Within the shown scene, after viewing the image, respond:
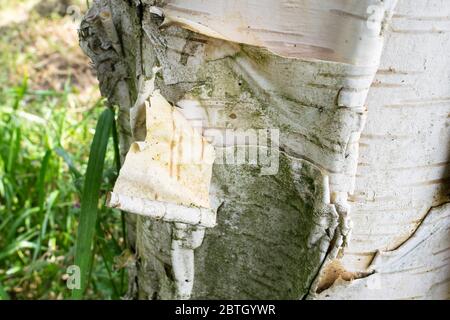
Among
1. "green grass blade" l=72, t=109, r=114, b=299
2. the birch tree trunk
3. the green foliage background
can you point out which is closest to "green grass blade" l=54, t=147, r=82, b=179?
the green foliage background

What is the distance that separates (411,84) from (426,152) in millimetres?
112

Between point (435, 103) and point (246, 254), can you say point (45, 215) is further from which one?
point (435, 103)

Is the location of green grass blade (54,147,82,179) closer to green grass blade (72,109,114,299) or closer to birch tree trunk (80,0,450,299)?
green grass blade (72,109,114,299)

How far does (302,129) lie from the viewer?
0.75m

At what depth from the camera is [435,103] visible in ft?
2.44

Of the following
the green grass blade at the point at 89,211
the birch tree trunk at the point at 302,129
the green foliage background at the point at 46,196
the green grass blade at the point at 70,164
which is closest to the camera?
the birch tree trunk at the point at 302,129

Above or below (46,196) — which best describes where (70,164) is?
above

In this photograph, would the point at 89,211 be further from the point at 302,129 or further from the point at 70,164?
the point at 302,129

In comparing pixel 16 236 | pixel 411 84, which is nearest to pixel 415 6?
pixel 411 84

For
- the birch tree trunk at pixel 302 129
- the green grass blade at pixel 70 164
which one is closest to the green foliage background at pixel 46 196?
the green grass blade at pixel 70 164

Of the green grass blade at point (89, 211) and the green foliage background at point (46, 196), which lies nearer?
the green grass blade at point (89, 211)

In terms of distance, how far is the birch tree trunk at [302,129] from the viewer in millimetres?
687

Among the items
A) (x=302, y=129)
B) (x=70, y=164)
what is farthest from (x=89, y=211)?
(x=302, y=129)

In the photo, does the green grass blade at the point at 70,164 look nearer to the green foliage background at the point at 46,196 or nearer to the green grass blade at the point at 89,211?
the green foliage background at the point at 46,196
